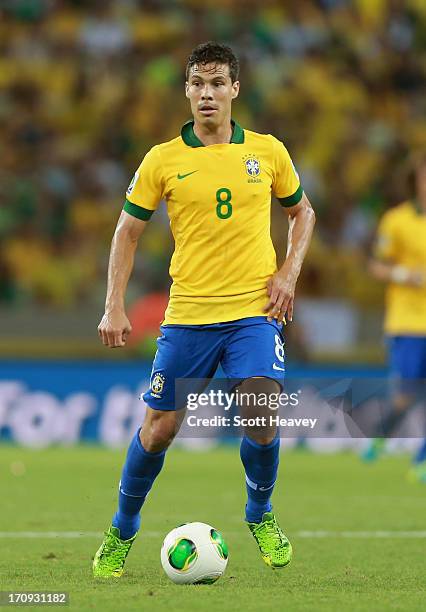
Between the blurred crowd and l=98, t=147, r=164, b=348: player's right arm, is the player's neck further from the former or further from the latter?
the blurred crowd

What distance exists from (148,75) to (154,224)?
2.44 m

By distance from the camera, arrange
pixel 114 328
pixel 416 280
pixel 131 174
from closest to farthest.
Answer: pixel 114 328 → pixel 416 280 → pixel 131 174

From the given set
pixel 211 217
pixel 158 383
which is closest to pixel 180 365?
pixel 158 383

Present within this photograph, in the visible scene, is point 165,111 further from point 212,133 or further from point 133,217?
point 133,217

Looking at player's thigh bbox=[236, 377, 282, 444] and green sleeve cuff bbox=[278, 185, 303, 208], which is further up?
green sleeve cuff bbox=[278, 185, 303, 208]

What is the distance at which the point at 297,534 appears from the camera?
6.95 m

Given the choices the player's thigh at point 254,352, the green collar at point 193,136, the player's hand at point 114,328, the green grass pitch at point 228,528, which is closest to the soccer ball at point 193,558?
the green grass pitch at point 228,528

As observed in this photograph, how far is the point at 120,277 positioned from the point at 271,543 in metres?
1.26

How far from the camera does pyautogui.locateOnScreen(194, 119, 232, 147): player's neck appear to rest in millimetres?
5391

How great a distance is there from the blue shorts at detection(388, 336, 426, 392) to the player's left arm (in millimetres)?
4915

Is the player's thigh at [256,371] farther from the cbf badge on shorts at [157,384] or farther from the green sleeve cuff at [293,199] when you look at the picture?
the green sleeve cuff at [293,199]

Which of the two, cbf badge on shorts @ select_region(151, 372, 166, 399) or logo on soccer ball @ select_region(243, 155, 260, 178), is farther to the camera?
logo on soccer ball @ select_region(243, 155, 260, 178)

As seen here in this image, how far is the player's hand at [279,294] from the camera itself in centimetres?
535

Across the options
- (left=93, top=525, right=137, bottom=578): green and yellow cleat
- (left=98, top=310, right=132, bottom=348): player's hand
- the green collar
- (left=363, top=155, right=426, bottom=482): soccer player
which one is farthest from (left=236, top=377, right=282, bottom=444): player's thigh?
(left=363, top=155, right=426, bottom=482): soccer player
